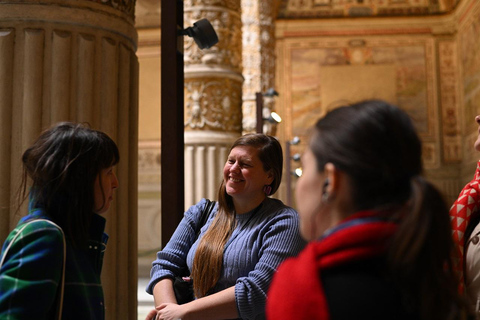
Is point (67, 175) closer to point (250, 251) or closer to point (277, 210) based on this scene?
point (250, 251)

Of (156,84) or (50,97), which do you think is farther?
(156,84)

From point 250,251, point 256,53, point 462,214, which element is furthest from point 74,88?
point 256,53

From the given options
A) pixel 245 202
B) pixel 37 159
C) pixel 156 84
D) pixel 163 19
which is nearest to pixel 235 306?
pixel 245 202

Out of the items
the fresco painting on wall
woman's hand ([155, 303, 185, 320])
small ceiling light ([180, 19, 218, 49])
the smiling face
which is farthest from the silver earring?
the fresco painting on wall

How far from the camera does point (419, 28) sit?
20453 mm

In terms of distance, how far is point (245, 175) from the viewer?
290cm

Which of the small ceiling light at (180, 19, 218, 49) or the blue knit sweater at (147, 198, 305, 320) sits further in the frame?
the small ceiling light at (180, 19, 218, 49)

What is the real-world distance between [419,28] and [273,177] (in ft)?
62.2

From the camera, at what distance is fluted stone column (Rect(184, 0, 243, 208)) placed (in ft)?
25.7

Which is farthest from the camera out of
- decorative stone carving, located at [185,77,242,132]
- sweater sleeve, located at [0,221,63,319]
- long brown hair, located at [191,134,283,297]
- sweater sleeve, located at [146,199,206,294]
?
decorative stone carving, located at [185,77,242,132]

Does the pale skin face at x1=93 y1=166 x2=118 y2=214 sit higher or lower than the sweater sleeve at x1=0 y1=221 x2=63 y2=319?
higher

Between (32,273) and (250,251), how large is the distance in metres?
1.23

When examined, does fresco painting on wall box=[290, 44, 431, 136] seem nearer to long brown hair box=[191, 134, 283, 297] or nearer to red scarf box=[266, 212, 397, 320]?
long brown hair box=[191, 134, 283, 297]

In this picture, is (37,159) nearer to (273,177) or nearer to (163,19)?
(273,177)
